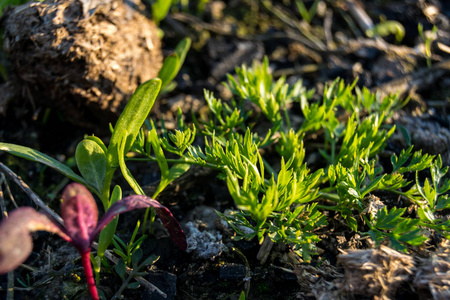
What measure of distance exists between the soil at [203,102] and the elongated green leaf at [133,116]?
429mm

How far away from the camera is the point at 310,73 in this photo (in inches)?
124

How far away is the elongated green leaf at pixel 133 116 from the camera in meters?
1.83

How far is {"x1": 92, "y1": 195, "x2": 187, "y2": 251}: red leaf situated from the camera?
4.81 ft

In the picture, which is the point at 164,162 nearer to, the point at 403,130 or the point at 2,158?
the point at 2,158

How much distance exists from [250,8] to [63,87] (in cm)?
203

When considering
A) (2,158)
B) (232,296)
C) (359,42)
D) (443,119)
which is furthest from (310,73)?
(2,158)

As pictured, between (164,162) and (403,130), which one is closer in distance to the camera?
(164,162)

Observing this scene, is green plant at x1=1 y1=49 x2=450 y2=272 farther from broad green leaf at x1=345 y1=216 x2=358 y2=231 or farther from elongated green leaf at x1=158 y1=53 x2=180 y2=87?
elongated green leaf at x1=158 y1=53 x2=180 y2=87

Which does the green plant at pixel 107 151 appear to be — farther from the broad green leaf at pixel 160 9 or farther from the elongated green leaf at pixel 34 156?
the broad green leaf at pixel 160 9

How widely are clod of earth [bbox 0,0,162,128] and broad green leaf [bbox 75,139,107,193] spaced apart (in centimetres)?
59

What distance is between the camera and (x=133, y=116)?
72.9 inches

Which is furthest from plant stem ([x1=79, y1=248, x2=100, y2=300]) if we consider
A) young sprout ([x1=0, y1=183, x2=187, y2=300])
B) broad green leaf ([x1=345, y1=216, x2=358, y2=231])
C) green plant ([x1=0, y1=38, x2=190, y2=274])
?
broad green leaf ([x1=345, y1=216, x2=358, y2=231])

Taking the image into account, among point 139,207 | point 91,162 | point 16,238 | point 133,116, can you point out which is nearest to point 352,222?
point 139,207

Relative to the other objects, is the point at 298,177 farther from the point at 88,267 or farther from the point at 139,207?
the point at 88,267
